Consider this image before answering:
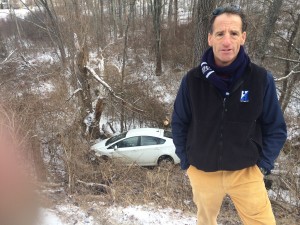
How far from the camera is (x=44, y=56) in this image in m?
24.5

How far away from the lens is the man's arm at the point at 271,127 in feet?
7.61

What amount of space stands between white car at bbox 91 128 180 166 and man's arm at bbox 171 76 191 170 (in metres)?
7.97

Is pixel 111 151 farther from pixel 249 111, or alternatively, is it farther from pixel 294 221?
pixel 249 111

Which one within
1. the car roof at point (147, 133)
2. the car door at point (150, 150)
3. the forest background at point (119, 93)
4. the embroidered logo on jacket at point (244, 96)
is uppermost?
the embroidered logo on jacket at point (244, 96)

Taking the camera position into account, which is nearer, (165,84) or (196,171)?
(196,171)

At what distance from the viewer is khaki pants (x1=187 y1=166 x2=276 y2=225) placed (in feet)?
7.78

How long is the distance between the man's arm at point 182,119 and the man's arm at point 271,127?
61cm

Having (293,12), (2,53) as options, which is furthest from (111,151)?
(2,53)

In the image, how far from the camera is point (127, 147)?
10.8 metres

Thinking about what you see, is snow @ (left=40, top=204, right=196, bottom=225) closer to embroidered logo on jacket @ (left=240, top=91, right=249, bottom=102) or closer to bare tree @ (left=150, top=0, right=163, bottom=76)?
embroidered logo on jacket @ (left=240, top=91, right=249, bottom=102)

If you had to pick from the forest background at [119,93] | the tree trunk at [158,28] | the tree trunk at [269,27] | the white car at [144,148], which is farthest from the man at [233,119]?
the tree trunk at [158,28]

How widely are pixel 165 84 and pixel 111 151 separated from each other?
8.36 m

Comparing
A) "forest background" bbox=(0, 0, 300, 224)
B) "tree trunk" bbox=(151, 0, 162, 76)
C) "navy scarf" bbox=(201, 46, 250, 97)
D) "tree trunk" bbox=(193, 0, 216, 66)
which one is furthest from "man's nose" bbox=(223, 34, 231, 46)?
"tree trunk" bbox=(151, 0, 162, 76)

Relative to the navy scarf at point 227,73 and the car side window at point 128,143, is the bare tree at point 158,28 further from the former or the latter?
the navy scarf at point 227,73
